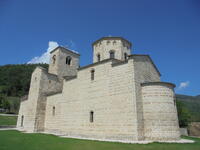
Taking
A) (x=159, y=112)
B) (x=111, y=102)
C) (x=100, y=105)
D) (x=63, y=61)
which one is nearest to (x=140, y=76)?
(x=159, y=112)

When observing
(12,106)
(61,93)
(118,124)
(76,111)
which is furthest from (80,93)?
(12,106)

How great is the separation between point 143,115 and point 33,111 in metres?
13.8

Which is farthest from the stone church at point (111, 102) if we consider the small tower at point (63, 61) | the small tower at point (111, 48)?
the small tower at point (63, 61)

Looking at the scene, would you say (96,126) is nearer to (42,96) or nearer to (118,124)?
(118,124)

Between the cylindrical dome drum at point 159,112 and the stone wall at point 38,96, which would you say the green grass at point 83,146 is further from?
the stone wall at point 38,96

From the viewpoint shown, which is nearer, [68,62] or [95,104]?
[95,104]

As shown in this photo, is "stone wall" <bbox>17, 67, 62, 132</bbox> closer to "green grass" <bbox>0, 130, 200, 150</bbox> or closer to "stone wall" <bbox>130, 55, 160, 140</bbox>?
"green grass" <bbox>0, 130, 200, 150</bbox>

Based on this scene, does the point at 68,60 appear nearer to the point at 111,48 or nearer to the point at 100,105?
the point at 111,48

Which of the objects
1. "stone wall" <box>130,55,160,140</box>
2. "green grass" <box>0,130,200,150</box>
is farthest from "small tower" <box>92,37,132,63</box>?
"green grass" <box>0,130,200,150</box>

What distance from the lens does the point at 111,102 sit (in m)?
12.2

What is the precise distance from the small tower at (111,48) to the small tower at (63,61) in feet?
21.1

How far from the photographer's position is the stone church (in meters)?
10.9

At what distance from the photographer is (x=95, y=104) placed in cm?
1326

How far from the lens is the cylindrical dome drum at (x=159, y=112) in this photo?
1073 cm
